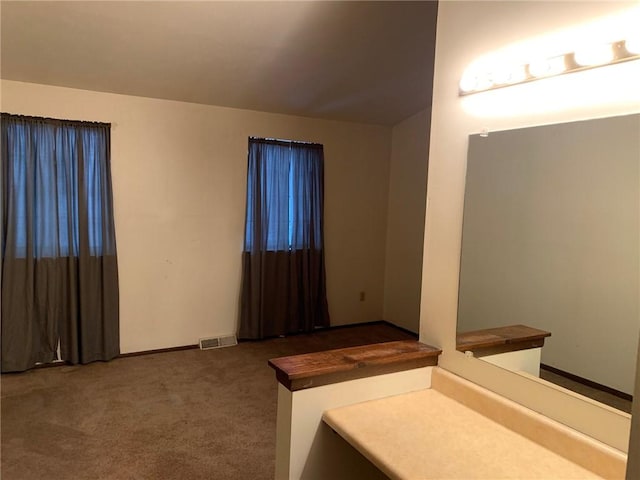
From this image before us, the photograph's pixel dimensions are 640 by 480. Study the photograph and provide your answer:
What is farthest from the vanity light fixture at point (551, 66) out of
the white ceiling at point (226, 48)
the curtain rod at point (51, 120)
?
the curtain rod at point (51, 120)

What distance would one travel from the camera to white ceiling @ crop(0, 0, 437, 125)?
271cm

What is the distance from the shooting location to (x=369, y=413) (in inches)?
63.5

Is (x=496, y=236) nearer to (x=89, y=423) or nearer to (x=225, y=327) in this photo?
(x=89, y=423)

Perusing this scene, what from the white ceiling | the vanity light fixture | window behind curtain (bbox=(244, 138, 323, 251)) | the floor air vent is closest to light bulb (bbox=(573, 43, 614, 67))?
the vanity light fixture

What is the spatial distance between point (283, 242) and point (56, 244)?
2.06 m

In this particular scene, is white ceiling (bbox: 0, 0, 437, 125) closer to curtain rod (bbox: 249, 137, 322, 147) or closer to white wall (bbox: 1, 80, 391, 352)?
white wall (bbox: 1, 80, 391, 352)

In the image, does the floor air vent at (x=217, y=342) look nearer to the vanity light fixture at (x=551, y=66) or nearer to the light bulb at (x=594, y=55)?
the vanity light fixture at (x=551, y=66)

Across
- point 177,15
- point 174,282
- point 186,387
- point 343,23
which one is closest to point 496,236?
point 343,23

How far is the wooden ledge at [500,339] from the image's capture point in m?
1.56

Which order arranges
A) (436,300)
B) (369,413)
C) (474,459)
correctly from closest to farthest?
1. (474,459)
2. (369,413)
3. (436,300)

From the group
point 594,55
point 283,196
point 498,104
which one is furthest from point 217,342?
point 594,55

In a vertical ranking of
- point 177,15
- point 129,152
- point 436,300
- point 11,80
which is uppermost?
point 177,15

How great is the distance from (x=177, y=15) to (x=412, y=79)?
2127 mm

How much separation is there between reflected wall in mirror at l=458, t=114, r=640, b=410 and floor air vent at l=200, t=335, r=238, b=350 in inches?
121
